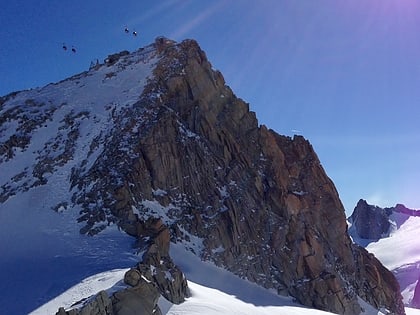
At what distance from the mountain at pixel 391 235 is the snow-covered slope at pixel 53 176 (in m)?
103

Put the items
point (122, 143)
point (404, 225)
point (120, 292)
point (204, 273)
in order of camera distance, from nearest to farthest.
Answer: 1. point (120, 292)
2. point (204, 273)
3. point (122, 143)
4. point (404, 225)

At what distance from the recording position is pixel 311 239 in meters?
49.2

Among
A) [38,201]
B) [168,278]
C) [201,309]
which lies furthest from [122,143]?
[201,309]

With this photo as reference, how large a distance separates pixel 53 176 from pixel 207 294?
20.5 m

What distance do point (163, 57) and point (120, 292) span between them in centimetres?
3968

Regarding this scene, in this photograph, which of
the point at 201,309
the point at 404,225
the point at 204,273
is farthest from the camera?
the point at 404,225

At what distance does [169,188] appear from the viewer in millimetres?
45625

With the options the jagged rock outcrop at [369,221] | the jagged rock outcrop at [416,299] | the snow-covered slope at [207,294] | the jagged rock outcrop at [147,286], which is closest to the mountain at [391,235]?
the jagged rock outcrop at [369,221]

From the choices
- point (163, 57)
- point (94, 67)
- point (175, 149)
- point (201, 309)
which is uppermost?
point (94, 67)

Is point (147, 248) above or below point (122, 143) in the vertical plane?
below

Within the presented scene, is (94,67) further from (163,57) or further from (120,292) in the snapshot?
(120,292)

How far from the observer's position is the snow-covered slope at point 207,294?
86.3ft

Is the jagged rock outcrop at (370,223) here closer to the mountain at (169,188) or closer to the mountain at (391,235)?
the mountain at (391,235)

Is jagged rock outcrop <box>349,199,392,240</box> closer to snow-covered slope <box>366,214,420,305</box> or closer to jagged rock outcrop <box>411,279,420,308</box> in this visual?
snow-covered slope <box>366,214,420,305</box>
